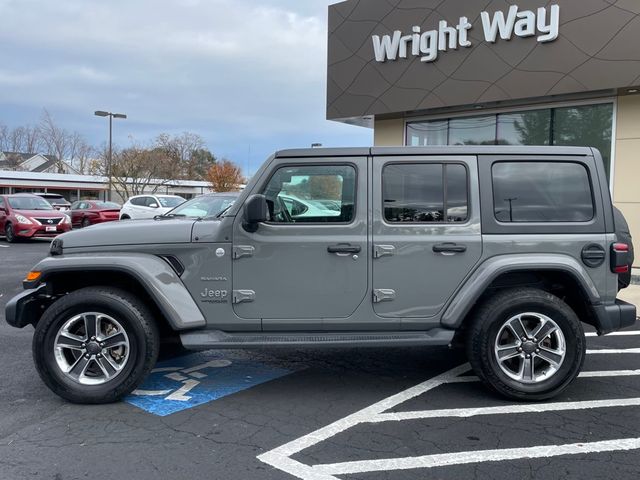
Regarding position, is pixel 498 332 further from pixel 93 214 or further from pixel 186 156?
pixel 186 156

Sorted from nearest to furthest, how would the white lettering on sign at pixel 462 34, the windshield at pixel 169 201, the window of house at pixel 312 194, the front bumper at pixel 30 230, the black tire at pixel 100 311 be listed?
the black tire at pixel 100 311 → the window of house at pixel 312 194 → the white lettering on sign at pixel 462 34 → the front bumper at pixel 30 230 → the windshield at pixel 169 201

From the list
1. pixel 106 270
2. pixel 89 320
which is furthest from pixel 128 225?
pixel 89 320

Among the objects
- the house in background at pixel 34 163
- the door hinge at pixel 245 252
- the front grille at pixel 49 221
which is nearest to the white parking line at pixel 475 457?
the door hinge at pixel 245 252

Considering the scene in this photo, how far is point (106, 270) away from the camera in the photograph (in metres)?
4.16

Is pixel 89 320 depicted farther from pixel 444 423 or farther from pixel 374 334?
pixel 444 423

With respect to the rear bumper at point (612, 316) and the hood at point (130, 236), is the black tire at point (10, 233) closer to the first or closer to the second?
the hood at point (130, 236)

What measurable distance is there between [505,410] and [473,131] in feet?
32.1

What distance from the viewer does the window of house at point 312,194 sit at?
4312 millimetres

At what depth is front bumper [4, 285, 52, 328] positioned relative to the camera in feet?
13.8

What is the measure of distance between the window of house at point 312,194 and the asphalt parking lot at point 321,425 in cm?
147

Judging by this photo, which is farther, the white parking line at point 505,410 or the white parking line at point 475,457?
the white parking line at point 505,410

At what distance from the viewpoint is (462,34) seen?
11938mm

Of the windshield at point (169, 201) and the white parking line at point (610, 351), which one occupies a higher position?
the windshield at point (169, 201)

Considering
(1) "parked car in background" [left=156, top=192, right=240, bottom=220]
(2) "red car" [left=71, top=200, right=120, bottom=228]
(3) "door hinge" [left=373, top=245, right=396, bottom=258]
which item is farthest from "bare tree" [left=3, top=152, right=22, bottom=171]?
(3) "door hinge" [left=373, top=245, right=396, bottom=258]
